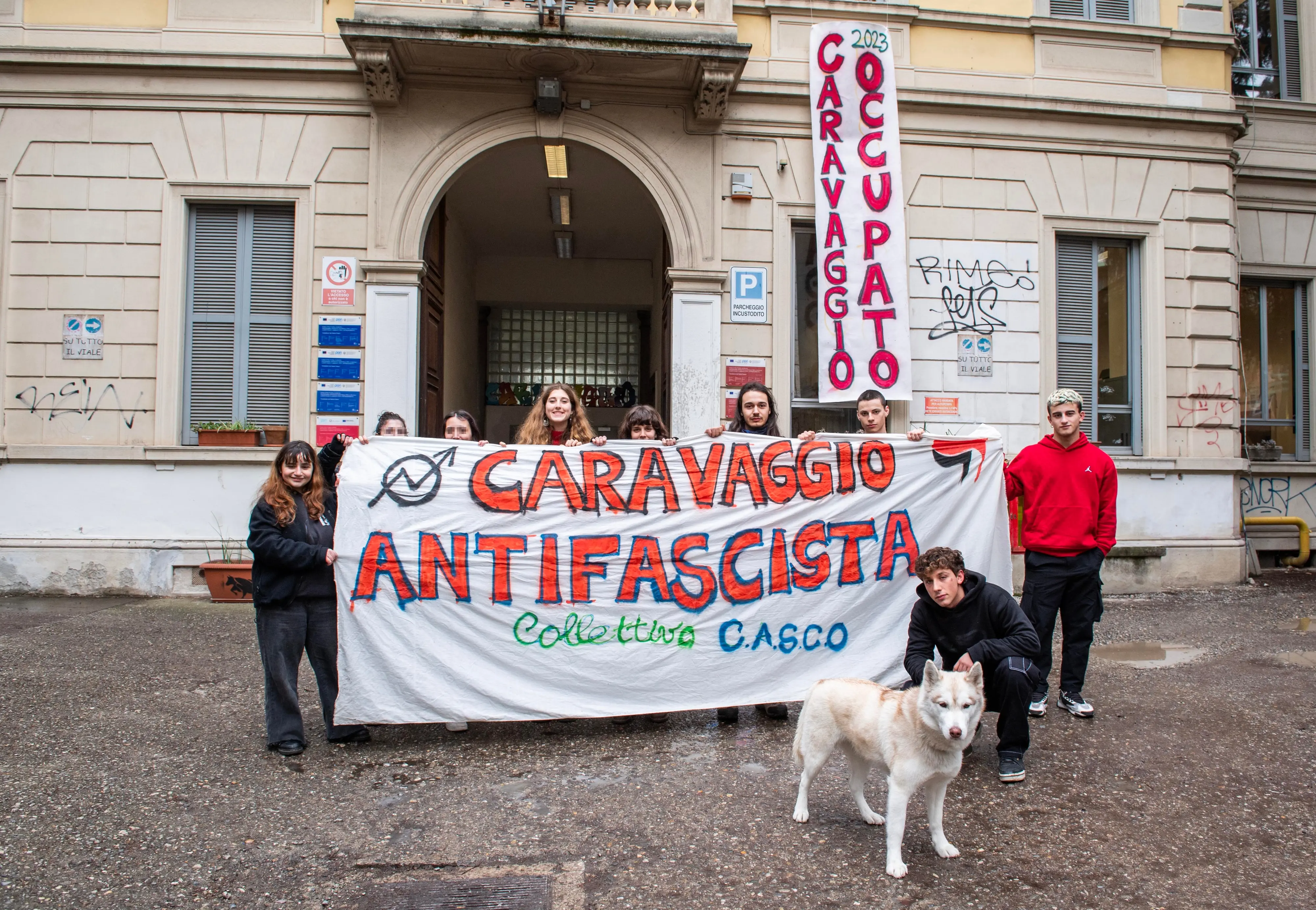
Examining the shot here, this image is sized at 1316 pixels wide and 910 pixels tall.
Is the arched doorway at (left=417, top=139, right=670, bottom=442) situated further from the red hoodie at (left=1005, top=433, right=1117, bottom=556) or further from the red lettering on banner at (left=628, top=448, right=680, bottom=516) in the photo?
the red hoodie at (left=1005, top=433, right=1117, bottom=556)

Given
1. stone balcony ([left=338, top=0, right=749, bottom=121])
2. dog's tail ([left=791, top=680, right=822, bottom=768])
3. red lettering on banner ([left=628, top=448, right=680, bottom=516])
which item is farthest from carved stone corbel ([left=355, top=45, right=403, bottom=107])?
dog's tail ([left=791, top=680, right=822, bottom=768])

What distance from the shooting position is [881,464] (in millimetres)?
4902

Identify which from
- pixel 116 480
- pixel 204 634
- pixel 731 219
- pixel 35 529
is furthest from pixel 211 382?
pixel 731 219

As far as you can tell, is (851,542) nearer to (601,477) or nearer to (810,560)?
(810,560)

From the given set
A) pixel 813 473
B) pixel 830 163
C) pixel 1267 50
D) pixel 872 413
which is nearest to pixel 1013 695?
pixel 813 473

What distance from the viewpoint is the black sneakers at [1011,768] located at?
3.71 m

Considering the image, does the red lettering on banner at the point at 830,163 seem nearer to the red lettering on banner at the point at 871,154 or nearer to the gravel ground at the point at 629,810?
the red lettering on banner at the point at 871,154

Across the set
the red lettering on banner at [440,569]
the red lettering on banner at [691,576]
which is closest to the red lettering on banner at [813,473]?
the red lettering on banner at [691,576]

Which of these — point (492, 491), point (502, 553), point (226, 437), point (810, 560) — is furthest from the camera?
point (226, 437)

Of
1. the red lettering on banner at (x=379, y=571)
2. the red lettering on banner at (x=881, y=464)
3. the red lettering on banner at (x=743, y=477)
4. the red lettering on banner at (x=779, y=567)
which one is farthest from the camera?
the red lettering on banner at (x=881, y=464)

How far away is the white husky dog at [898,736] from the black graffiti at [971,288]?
6588 mm

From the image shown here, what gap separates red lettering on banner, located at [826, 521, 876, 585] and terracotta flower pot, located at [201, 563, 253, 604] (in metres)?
5.66

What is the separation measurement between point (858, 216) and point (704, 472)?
5138 millimetres

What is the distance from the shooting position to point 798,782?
3.69 metres
